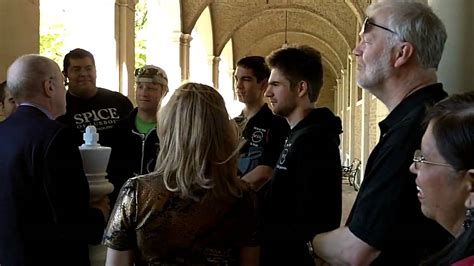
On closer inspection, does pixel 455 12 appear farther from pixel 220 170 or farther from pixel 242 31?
pixel 242 31

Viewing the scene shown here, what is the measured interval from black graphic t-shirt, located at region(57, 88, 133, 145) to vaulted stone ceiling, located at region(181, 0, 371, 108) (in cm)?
1171

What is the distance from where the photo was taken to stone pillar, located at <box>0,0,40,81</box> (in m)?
3.91

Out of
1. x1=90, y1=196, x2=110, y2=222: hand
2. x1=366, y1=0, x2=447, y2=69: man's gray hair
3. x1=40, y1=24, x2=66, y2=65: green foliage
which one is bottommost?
x1=90, y1=196, x2=110, y2=222: hand

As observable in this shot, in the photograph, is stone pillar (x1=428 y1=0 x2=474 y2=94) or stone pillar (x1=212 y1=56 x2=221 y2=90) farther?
stone pillar (x1=212 y1=56 x2=221 y2=90)

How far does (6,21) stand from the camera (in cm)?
393

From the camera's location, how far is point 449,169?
138 centimetres

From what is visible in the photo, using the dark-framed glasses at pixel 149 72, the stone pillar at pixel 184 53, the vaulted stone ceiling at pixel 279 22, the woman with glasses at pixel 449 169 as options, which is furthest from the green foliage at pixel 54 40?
the woman with glasses at pixel 449 169

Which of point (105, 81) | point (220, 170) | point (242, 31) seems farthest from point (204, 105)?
point (242, 31)

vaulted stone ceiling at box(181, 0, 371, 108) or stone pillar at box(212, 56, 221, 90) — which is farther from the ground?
vaulted stone ceiling at box(181, 0, 371, 108)

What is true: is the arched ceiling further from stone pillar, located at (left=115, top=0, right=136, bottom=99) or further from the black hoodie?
the black hoodie

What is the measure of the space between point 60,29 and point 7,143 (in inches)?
697

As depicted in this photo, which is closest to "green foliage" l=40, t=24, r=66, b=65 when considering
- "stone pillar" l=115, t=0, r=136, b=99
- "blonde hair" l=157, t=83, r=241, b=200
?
"stone pillar" l=115, t=0, r=136, b=99

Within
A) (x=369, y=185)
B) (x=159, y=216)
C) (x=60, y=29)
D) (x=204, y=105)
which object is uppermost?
(x=60, y=29)

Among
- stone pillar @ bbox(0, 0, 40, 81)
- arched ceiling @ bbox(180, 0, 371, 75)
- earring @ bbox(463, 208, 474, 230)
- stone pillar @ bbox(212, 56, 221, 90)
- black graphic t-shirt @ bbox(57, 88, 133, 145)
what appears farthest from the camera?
stone pillar @ bbox(212, 56, 221, 90)
